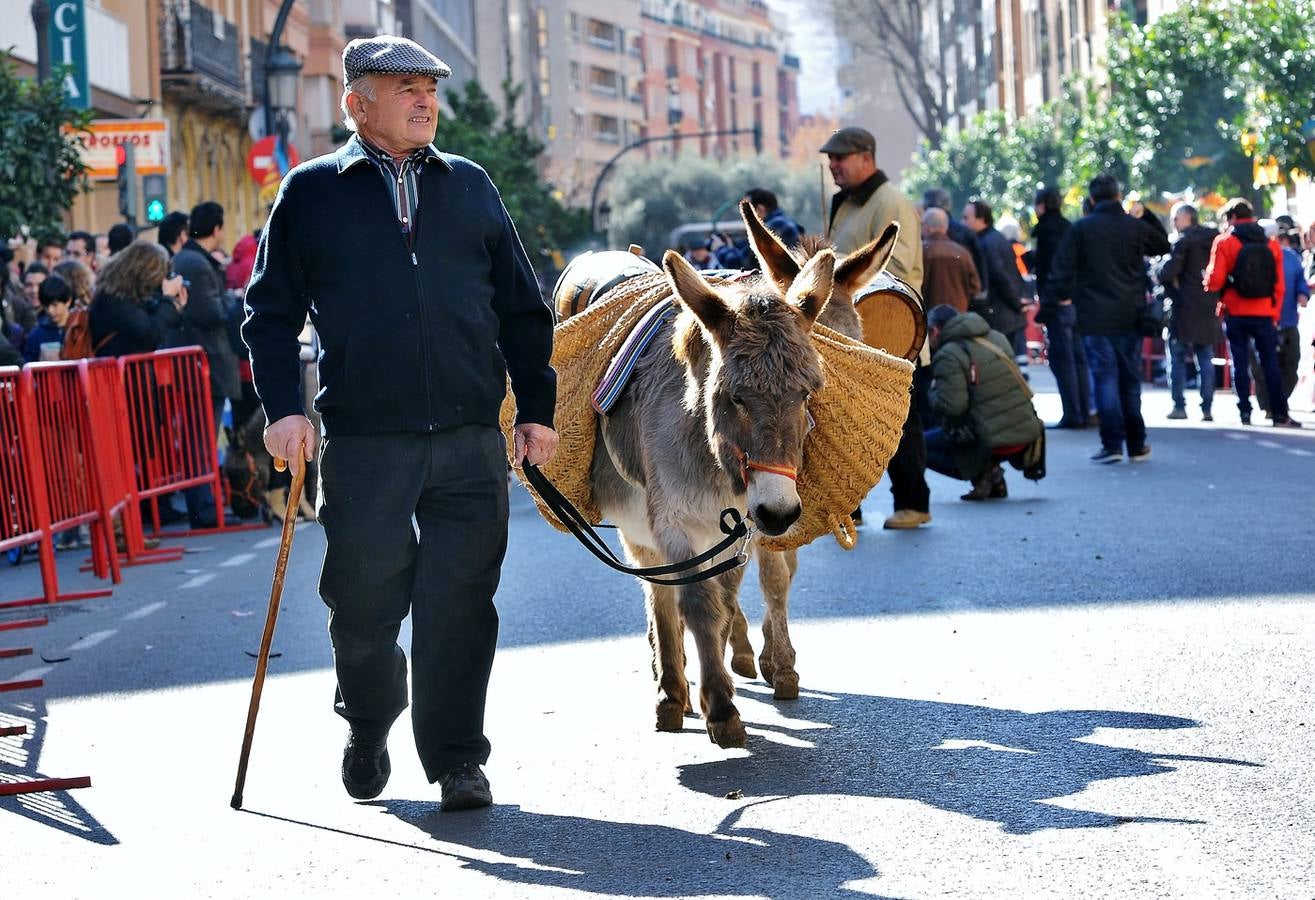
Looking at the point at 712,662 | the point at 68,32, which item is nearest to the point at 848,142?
the point at 712,662

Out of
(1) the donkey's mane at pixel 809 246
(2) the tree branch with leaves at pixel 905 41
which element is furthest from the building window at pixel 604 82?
(1) the donkey's mane at pixel 809 246

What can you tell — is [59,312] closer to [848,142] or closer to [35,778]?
[848,142]

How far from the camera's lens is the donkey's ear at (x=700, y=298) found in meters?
6.75

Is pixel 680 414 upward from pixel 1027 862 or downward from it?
upward

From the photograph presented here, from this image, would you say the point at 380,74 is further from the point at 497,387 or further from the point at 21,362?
the point at 21,362

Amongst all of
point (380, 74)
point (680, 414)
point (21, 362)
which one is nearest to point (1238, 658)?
point (680, 414)

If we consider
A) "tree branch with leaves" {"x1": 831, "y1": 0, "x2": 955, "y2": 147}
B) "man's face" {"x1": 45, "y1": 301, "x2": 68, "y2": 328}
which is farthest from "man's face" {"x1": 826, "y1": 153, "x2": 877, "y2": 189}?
"tree branch with leaves" {"x1": 831, "y1": 0, "x2": 955, "y2": 147}

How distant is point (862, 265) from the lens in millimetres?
7660

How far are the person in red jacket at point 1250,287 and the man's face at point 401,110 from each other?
49.9 ft

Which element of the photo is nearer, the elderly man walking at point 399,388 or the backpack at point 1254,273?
the elderly man walking at point 399,388

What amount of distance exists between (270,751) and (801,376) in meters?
2.19

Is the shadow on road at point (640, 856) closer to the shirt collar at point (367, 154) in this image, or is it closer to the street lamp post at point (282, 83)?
the shirt collar at point (367, 154)

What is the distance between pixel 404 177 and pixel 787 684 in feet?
8.69

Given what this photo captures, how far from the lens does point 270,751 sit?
7.50m
